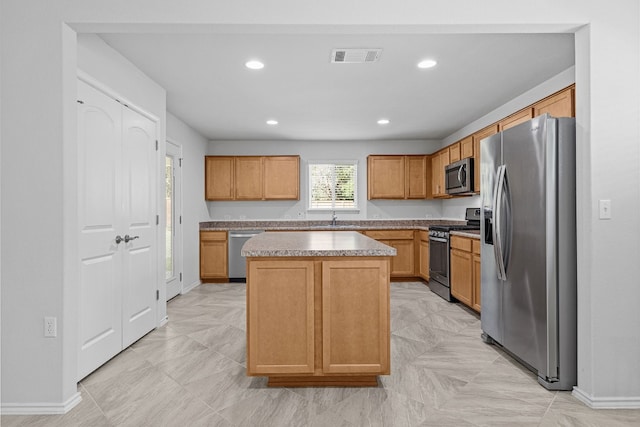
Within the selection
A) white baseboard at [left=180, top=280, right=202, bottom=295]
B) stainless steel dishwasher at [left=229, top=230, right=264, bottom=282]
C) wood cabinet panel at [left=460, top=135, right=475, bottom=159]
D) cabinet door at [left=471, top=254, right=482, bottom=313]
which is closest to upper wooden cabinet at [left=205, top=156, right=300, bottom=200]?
stainless steel dishwasher at [left=229, top=230, right=264, bottom=282]

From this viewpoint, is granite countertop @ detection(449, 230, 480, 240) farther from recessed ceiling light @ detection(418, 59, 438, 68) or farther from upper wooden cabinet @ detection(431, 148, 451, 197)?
recessed ceiling light @ detection(418, 59, 438, 68)

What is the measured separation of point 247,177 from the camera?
6547 mm

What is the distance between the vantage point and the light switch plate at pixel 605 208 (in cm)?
228

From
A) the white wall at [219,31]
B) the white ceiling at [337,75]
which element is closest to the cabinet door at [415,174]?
the white ceiling at [337,75]

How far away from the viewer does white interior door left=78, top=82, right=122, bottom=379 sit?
2.62 m

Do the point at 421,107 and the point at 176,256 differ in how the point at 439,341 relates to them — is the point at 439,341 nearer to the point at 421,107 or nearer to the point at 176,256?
the point at 421,107

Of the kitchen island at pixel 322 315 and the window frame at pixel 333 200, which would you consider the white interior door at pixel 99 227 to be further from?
the window frame at pixel 333 200

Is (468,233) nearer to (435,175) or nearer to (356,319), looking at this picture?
(435,175)

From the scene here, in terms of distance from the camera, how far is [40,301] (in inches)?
87.2

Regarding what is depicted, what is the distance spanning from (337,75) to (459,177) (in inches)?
103

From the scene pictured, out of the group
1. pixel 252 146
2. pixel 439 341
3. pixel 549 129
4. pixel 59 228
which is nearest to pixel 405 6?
pixel 549 129

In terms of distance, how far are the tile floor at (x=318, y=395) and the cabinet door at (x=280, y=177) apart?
11.2 ft

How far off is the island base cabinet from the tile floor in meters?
0.19

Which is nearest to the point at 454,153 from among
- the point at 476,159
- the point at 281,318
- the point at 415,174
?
the point at 476,159
